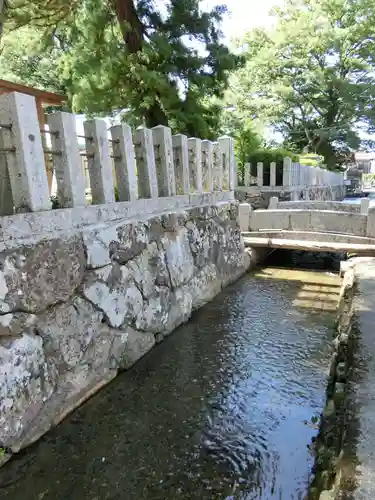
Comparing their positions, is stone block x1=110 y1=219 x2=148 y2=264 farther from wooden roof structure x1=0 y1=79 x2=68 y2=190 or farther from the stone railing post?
wooden roof structure x1=0 y1=79 x2=68 y2=190

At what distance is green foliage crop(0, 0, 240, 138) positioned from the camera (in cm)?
758

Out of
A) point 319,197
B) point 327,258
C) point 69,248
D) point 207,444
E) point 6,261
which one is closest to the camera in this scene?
point 6,261

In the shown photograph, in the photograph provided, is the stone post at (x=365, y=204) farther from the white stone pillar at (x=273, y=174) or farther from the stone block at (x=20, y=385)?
the stone block at (x=20, y=385)

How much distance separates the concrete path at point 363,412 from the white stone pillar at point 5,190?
3044 mm

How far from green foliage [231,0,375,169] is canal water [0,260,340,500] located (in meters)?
21.7

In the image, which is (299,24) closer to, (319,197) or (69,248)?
(319,197)

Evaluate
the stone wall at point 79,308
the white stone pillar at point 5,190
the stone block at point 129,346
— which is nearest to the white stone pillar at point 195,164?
the stone wall at point 79,308

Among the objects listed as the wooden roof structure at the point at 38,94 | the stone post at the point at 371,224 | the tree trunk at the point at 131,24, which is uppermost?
the tree trunk at the point at 131,24

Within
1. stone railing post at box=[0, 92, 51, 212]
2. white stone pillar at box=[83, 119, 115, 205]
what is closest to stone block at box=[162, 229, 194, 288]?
white stone pillar at box=[83, 119, 115, 205]

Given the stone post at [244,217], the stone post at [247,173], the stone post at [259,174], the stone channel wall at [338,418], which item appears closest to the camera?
the stone channel wall at [338,418]

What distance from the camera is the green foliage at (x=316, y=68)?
2220cm

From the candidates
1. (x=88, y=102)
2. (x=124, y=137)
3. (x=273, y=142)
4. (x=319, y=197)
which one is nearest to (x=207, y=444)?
(x=124, y=137)

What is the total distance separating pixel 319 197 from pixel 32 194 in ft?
60.1

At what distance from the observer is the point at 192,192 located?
6.48 metres
